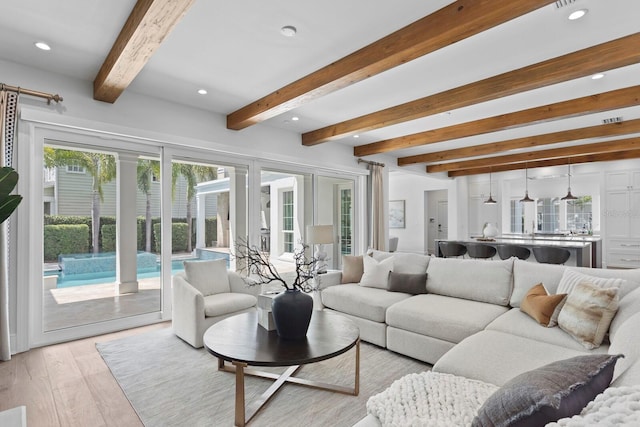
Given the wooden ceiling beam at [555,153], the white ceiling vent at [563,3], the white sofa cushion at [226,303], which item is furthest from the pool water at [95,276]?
the wooden ceiling beam at [555,153]

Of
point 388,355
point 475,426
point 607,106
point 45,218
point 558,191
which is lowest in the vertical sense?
point 388,355

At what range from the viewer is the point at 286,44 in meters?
→ 2.71

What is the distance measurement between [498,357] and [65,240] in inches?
164

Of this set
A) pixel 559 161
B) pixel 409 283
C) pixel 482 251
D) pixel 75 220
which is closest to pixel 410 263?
pixel 409 283

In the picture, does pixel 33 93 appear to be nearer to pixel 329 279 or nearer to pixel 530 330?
pixel 329 279

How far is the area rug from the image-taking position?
2.13 meters

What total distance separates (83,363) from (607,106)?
600cm

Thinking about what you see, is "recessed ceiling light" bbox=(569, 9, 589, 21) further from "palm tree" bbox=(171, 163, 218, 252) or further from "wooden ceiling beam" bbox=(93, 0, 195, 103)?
"palm tree" bbox=(171, 163, 218, 252)

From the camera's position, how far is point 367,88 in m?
3.66

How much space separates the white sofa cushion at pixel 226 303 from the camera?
3309mm

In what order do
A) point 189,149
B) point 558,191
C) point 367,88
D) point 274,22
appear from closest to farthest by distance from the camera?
1. point 274,22
2. point 367,88
3. point 189,149
4. point 558,191

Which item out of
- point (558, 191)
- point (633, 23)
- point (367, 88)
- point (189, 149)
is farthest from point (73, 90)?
point (558, 191)

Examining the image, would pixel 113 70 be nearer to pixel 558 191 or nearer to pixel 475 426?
pixel 475 426

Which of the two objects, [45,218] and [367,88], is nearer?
[45,218]
